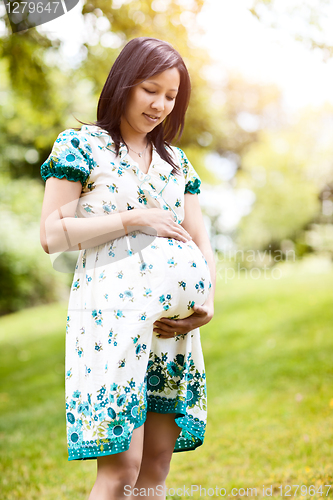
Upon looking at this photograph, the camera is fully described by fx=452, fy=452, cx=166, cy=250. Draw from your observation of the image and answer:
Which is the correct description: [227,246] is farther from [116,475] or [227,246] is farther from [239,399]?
[116,475]

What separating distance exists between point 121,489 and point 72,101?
18.8ft

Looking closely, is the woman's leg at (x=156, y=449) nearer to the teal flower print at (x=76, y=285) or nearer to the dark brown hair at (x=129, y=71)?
the teal flower print at (x=76, y=285)

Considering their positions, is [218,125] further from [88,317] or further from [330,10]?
[88,317]

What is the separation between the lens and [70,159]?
1243 millimetres

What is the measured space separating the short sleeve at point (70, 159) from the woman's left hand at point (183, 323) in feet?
1.57

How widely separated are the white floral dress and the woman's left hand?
0.07ft

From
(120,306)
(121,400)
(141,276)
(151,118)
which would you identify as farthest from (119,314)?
(151,118)

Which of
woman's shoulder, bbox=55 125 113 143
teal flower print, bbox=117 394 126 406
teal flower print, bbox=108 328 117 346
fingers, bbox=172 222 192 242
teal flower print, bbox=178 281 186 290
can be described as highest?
woman's shoulder, bbox=55 125 113 143

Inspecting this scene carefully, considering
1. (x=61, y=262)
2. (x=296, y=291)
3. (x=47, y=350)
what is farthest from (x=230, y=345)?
(x=61, y=262)

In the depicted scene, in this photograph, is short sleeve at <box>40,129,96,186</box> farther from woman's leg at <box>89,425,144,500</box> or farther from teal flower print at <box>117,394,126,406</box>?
woman's leg at <box>89,425,144,500</box>

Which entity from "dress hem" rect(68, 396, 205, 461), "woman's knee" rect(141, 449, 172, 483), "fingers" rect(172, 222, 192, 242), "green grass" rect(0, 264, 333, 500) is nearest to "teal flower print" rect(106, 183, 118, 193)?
"fingers" rect(172, 222, 192, 242)

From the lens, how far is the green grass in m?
2.74

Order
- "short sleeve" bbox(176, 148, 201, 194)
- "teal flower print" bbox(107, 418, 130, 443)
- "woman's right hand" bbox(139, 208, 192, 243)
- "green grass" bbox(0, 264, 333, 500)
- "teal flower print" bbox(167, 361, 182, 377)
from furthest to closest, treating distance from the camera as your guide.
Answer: "green grass" bbox(0, 264, 333, 500) → "short sleeve" bbox(176, 148, 201, 194) → "teal flower print" bbox(167, 361, 182, 377) → "woman's right hand" bbox(139, 208, 192, 243) → "teal flower print" bbox(107, 418, 130, 443)

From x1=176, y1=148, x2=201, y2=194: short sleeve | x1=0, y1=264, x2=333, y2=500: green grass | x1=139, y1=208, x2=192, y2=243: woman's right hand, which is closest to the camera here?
x1=139, y1=208, x2=192, y2=243: woman's right hand
